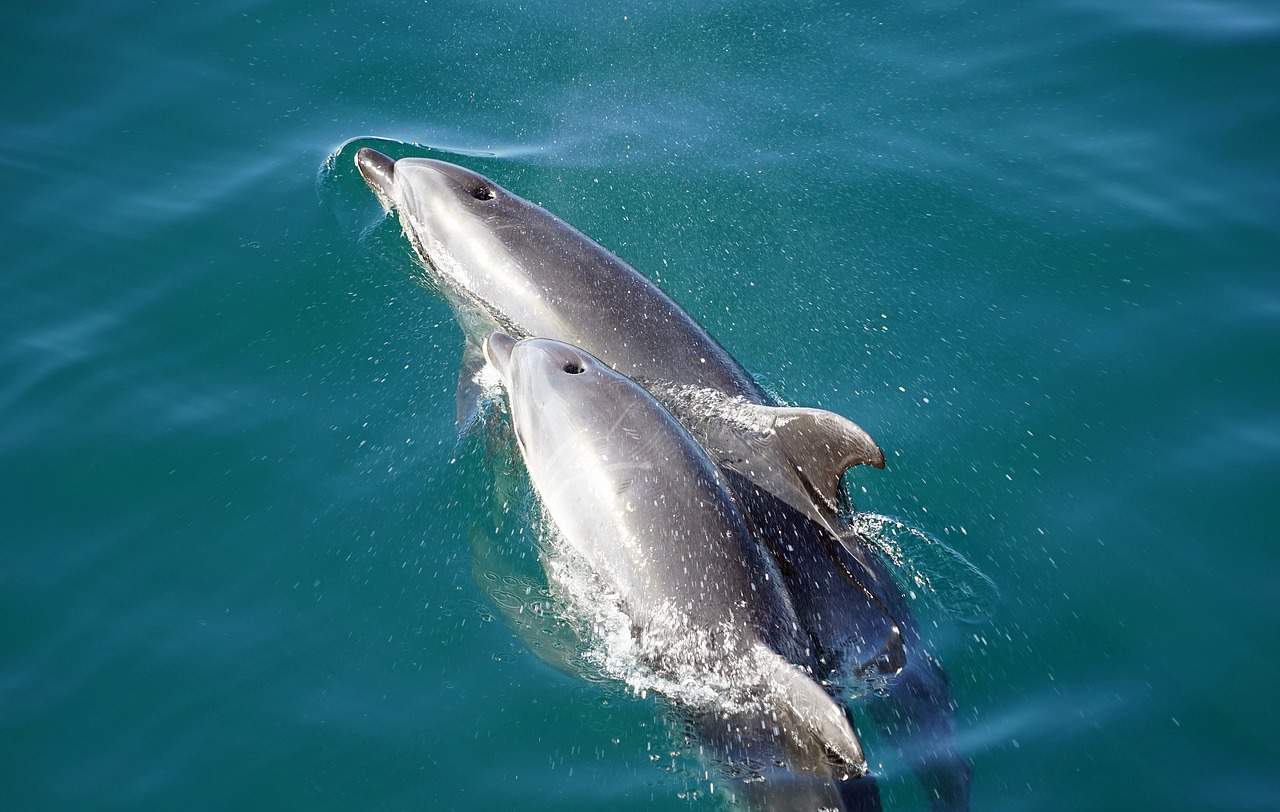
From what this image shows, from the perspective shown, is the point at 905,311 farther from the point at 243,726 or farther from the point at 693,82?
the point at 243,726

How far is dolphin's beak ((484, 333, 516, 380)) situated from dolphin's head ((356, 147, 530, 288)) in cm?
64

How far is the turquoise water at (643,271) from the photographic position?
505cm

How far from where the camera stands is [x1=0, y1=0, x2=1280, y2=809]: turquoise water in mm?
5055

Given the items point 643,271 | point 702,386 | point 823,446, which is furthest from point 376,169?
point 823,446

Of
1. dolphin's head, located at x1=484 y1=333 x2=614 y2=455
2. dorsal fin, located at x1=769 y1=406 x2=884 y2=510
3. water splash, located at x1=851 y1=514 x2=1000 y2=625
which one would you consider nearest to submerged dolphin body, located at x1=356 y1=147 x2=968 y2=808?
dorsal fin, located at x1=769 y1=406 x2=884 y2=510

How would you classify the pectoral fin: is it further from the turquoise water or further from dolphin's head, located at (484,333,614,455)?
dolphin's head, located at (484,333,614,455)

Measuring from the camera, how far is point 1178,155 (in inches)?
334

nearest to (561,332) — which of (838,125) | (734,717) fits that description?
(734,717)

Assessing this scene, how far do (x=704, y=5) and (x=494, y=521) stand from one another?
5.73 meters

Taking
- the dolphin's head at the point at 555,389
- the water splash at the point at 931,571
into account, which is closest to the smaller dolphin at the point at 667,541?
the dolphin's head at the point at 555,389

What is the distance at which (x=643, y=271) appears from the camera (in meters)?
7.41

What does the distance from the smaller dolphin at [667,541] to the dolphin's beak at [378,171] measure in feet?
8.22

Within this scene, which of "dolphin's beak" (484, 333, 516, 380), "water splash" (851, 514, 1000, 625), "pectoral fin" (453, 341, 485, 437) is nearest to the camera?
"water splash" (851, 514, 1000, 625)

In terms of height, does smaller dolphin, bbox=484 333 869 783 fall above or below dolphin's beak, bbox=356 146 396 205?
below
